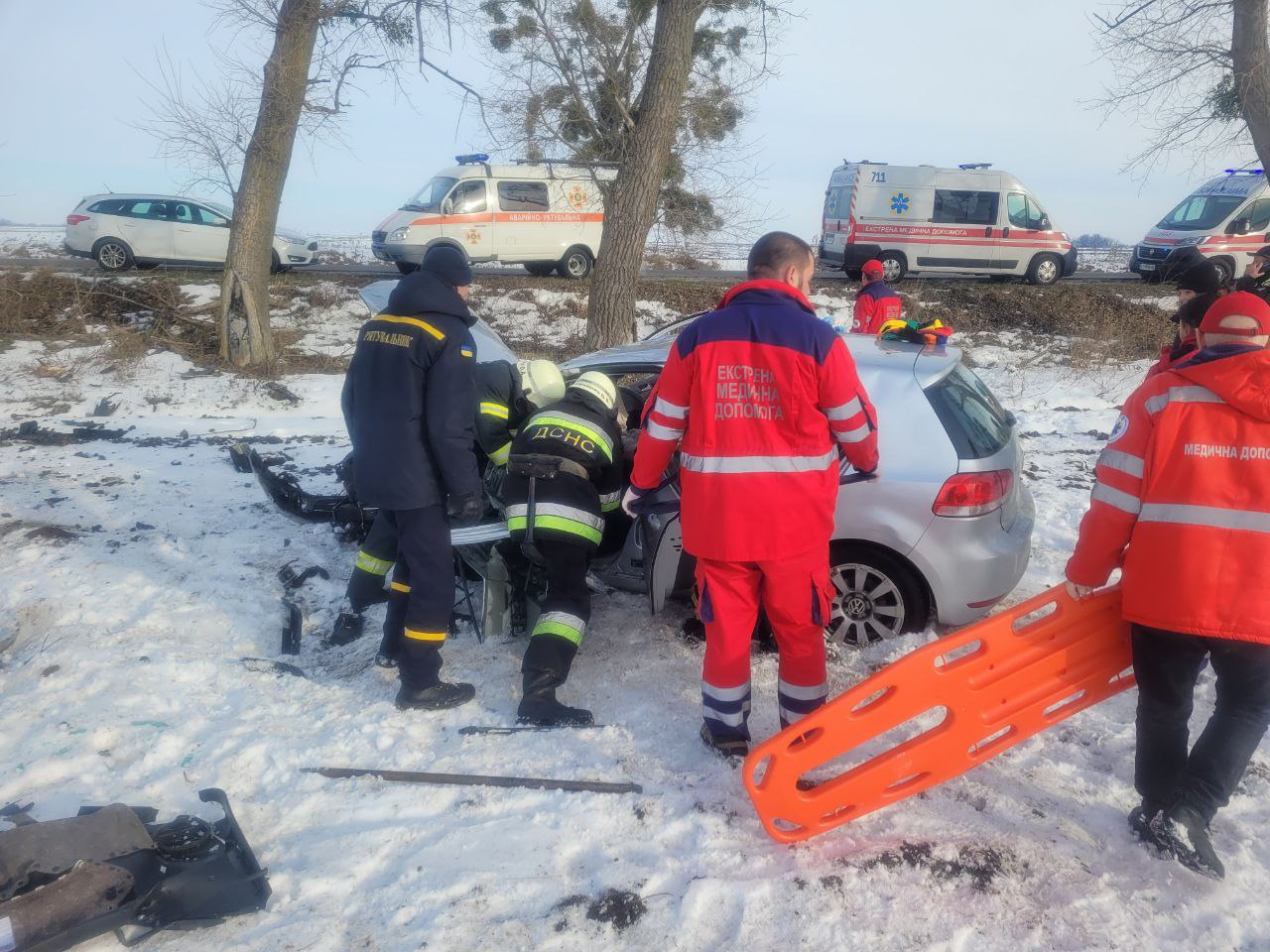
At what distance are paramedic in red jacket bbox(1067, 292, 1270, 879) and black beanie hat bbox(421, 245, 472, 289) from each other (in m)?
2.62

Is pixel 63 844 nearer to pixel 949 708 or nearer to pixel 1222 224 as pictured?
pixel 949 708

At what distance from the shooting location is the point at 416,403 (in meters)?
3.52

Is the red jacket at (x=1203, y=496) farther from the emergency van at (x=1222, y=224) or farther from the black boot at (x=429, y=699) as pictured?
the emergency van at (x=1222, y=224)

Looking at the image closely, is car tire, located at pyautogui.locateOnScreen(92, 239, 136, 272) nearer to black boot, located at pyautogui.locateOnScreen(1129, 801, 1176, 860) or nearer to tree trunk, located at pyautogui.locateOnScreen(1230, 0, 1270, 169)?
black boot, located at pyautogui.locateOnScreen(1129, 801, 1176, 860)

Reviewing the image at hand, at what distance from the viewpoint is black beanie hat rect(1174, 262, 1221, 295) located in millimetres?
4016

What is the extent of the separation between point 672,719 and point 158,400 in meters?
9.14

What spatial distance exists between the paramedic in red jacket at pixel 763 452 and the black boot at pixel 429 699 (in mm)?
1181

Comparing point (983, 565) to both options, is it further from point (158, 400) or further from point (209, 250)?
point (209, 250)

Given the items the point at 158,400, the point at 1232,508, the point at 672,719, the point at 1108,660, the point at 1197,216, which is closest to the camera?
the point at 1232,508

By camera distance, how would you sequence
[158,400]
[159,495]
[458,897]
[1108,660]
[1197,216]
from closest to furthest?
[458,897], [1108,660], [159,495], [158,400], [1197,216]

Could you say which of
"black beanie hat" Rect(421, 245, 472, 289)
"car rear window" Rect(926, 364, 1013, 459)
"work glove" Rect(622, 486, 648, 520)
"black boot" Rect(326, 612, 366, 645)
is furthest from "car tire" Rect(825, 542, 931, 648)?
"black boot" Rect(326, 612, 366, 645)

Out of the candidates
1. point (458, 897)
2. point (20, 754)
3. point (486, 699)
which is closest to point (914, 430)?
point (486, 699)

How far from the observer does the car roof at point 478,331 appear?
13.2 ft

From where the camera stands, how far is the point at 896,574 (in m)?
3.90
